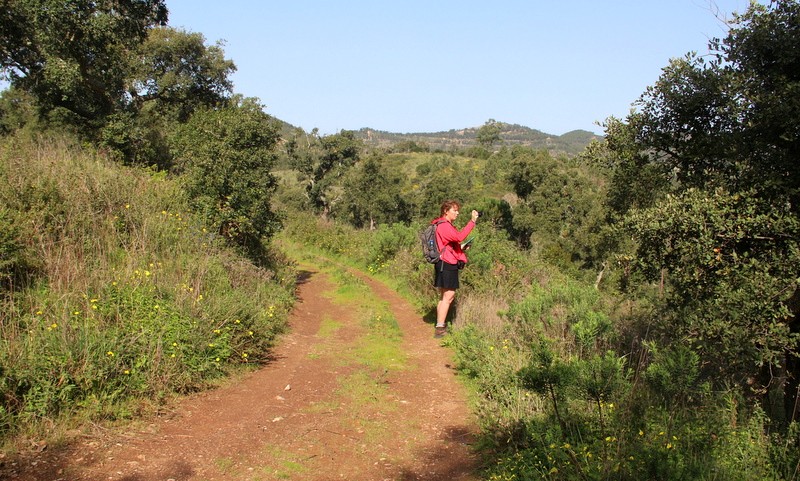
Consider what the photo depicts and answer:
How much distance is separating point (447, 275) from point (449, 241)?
489 millimetres

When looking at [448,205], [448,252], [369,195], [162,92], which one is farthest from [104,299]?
[369,195]

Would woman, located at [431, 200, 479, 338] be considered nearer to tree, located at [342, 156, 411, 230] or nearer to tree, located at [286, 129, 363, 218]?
tree, located at [342, 156, 411, 230]

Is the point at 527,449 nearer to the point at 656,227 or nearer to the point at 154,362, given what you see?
the point at 656,227

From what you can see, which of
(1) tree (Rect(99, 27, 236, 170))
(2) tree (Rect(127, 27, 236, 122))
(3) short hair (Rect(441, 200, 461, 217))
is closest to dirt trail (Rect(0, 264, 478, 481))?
(3) short hair (Rect(441, 200, 461, 217))

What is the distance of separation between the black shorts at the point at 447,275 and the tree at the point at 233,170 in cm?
374

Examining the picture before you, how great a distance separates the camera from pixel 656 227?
5.03 meters

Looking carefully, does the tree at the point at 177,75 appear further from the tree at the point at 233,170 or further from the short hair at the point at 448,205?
the short hair at the point at 448,205

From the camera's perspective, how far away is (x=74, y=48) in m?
13.5

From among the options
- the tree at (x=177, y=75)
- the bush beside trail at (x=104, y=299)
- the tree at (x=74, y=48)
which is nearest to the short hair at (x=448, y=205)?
the bush beside trail at (x=104, y=299)

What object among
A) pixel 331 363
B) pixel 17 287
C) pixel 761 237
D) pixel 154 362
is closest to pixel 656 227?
pixel 761 237

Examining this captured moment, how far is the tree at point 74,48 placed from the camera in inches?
508

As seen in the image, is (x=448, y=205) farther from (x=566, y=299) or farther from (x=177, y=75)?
(x=177, y=75)

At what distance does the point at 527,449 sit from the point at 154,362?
3.34 metres

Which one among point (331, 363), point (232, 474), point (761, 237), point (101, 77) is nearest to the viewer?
point (232, 474)
